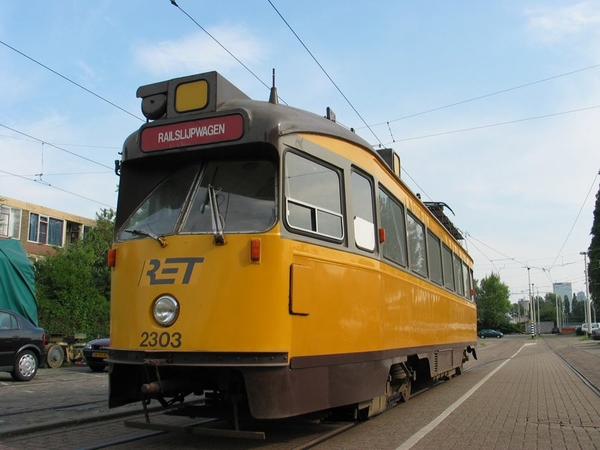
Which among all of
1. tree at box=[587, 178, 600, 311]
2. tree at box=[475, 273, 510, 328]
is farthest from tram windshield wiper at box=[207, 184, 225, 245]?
tree at box=[475, 273, 510, 328]

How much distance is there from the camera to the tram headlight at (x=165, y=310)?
4.89 meters

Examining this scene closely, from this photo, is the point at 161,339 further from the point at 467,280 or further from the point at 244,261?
the point at 467,280

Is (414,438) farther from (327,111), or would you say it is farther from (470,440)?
(327,111)

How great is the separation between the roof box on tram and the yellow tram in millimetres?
12

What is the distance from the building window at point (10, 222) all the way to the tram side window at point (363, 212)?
27.9m

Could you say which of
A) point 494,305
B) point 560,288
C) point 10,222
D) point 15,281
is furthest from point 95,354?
point 560,288

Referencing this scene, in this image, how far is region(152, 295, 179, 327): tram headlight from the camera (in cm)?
489

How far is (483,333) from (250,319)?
73058mm

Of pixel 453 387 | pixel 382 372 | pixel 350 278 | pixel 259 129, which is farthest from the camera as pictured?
pixel 453 387

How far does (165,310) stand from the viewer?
16.1ft

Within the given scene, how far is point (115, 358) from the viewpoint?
17.2ft

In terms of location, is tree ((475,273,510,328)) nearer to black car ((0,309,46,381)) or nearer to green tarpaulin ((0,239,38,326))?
green tarpaulin ((0,239,38,326))

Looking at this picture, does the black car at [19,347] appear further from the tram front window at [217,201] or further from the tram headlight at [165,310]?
the tram headlight at [165,310]

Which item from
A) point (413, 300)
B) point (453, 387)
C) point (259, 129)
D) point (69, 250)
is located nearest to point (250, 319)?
point (259, 129)
